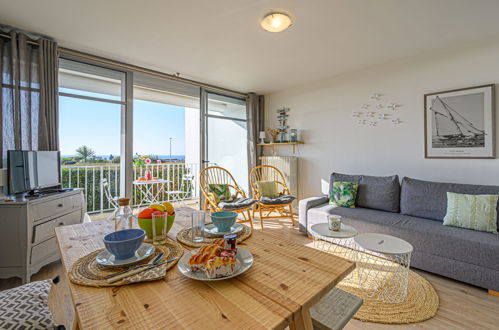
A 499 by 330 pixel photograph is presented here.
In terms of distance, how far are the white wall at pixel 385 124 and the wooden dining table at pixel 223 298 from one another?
2919mm

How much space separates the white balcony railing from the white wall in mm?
2164

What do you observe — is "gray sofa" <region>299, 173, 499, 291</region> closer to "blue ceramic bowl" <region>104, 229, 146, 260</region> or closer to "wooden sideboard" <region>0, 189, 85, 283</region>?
"blue ceramic bowl" <region>104, 229, 146, 260</region>

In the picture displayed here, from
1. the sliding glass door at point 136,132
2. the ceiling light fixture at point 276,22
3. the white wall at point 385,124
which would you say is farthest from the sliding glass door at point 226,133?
the ceiling light fixture at point 276,22

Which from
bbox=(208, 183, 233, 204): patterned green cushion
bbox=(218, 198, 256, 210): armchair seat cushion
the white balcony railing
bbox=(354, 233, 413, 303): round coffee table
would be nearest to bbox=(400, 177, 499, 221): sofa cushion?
bbox=(354, 233, 413, 303): round coffee table

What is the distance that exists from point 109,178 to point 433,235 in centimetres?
482

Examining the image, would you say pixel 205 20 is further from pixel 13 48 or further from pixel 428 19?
pixel 428 19

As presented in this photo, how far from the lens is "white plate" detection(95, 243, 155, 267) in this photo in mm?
832

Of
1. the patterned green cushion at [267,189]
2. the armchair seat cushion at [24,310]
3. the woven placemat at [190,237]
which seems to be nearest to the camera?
the armchair seat cushion at [24,310]

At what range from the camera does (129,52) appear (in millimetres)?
2973

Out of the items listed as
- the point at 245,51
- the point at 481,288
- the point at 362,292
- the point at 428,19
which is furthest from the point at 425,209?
the point at 245,51

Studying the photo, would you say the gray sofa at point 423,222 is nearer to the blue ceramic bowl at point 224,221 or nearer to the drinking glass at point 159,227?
the blue ceramic bowl at point 224,221

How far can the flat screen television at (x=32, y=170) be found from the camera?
2.15 metres

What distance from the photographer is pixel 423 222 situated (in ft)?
8.14

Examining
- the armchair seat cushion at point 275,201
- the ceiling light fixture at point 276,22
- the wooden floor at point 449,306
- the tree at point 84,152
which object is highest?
the ceiling light fixture at point 276,22
